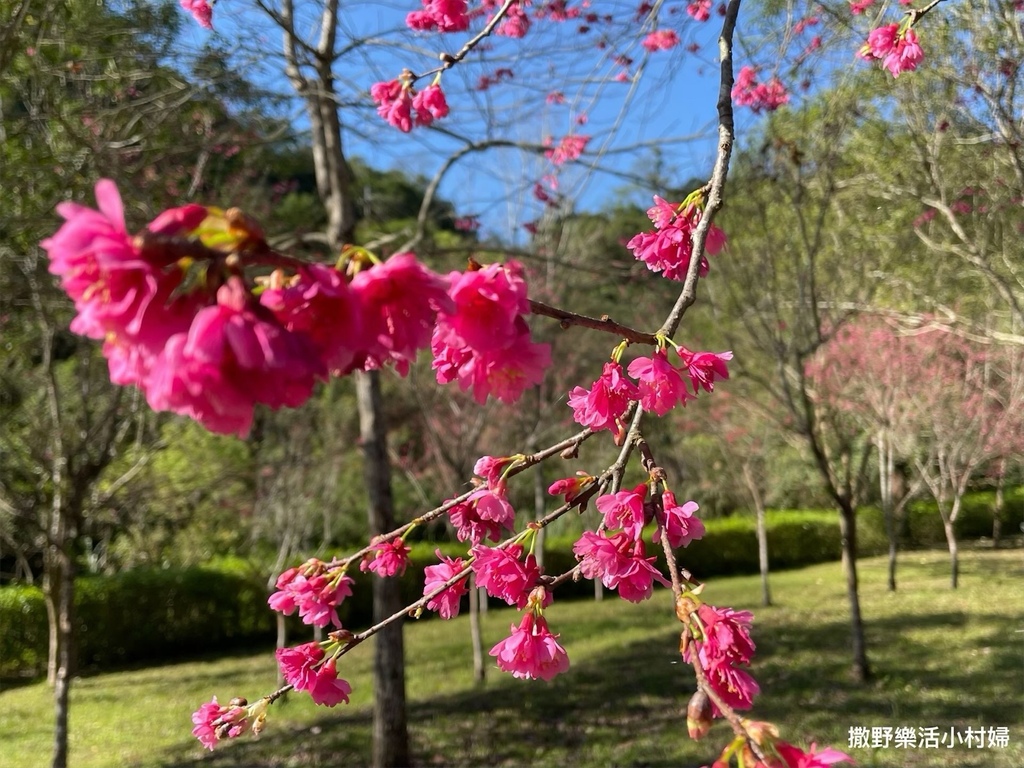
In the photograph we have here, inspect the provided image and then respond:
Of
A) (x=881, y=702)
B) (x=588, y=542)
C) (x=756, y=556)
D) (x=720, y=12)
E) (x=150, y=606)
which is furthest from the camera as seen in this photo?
(x=756, y=556)

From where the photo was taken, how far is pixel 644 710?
6039mm

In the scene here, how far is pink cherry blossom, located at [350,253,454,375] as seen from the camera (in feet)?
2.17

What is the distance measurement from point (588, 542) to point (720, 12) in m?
3.83

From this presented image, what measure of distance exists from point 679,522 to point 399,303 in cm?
59

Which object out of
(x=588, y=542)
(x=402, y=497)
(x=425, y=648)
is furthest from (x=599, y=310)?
(x=588, y=542)

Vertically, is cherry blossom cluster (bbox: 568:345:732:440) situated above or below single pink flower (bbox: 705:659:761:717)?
above

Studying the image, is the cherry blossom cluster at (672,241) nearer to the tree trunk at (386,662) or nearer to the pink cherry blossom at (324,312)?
the pink cherry blossom at (324,312)

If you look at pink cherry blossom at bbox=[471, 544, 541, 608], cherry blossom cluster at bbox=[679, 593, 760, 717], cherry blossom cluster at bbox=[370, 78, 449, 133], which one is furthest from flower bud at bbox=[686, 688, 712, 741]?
cherry blossom cluster at bbox=[370, 78, 449, 133]

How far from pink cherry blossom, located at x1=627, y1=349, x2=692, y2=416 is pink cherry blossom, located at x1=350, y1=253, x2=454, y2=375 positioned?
46 centimetres

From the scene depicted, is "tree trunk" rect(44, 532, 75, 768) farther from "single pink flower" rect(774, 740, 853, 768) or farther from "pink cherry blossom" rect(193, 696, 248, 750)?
"single pink flower" rect(774, 740, 853, 768)

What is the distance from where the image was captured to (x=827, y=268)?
22.5 ft

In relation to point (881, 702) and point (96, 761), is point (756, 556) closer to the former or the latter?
point (881, 702)

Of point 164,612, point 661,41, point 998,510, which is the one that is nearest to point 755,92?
point 661,41

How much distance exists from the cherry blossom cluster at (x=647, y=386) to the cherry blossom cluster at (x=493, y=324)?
27 cm
